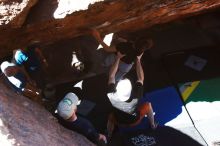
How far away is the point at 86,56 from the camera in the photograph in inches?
269

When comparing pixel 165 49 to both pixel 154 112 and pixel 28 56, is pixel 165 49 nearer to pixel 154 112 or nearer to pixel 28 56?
pixel 154 112

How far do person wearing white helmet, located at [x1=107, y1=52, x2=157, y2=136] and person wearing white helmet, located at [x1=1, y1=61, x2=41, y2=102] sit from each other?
119 centimetres

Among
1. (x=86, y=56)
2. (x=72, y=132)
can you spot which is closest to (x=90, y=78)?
(x=86, y=56)

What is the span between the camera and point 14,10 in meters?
3.75

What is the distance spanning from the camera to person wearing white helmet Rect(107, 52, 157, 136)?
17.4ft

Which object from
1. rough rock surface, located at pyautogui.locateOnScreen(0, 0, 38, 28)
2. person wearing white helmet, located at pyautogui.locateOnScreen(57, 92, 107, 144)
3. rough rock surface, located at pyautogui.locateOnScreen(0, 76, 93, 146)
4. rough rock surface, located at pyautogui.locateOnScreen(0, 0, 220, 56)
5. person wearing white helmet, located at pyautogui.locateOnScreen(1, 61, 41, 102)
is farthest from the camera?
person wearing white helmet, located at pyautogui.locateOnScreen(1, 61, 41, 102)

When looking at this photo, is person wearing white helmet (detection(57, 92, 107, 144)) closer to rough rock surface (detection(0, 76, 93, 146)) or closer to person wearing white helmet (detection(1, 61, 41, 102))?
rough rock surface (detection(0, 76, 93, 146))

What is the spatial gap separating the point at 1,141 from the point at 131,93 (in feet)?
7.31

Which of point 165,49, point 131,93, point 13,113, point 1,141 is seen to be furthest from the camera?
point 165,49

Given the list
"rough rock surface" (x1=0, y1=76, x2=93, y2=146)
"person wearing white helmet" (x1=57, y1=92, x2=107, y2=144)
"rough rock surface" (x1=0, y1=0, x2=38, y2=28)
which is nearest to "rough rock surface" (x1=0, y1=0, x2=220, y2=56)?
"rough rock surface" (x1=0, y1=0, x2=38, y2=28)

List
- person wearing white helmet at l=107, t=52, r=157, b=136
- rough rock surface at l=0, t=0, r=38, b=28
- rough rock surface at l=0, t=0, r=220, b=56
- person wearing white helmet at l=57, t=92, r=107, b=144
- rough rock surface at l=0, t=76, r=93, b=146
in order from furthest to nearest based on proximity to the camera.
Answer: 1. person wearing white helmet at l=107, t=52, r=157, b=136
2. person wearing white helmet at l=57, t=92, r=107, b=144
3. rough rock surface at l=0, t=0, r=220, b=56
4. rough rock surface at l=0, t=76, r=93, b=146
5. rough rock surface at l=0, t=0, r=38, b=28

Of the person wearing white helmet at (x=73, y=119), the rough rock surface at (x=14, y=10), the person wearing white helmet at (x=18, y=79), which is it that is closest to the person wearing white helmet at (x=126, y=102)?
the person wearing white helmet at (x=73, y=119)

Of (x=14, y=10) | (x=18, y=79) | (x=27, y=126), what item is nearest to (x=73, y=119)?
(x=27, y=126)

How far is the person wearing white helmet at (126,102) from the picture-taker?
5316 mm
